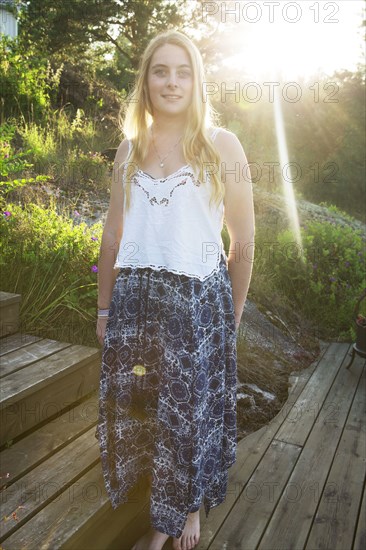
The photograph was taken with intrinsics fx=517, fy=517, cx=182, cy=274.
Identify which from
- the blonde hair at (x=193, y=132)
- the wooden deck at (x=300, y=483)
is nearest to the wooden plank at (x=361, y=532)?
the wooden deck at (x=300, y=483)

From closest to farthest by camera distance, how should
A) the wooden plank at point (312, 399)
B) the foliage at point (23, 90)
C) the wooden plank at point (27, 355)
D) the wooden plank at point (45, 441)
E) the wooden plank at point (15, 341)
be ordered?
the wooden plank at point (45, 441), the wooden plank at point (27, 355), the wooden plank at point (15, 341), the wooden plank at point (312, 399), the foliage at point (23, 90)

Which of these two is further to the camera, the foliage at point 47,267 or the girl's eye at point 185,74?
the foliage at point 47,267

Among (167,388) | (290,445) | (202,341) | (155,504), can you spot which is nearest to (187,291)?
(202,341)

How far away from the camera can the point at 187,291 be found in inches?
68.6

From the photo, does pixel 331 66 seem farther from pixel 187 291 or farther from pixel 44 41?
pixel 187 291

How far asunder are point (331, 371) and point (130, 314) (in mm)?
2621

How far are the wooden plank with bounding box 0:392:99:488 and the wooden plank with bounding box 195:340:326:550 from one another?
68 centimetres

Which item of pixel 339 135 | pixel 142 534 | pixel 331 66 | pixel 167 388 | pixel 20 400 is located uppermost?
pixel 331 66

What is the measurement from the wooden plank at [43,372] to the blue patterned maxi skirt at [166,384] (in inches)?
19.1

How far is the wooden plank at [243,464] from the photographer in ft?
7.22

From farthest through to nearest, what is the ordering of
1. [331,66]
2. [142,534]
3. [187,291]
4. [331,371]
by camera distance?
1. [331,66]
2. [331,371]
3. [142,534]
4. [187,291]

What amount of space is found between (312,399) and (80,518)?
2075 millimetres

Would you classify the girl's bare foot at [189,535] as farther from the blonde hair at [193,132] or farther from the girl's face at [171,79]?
the girl's face at [171,79]

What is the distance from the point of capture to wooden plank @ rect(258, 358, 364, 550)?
2.15 metres
